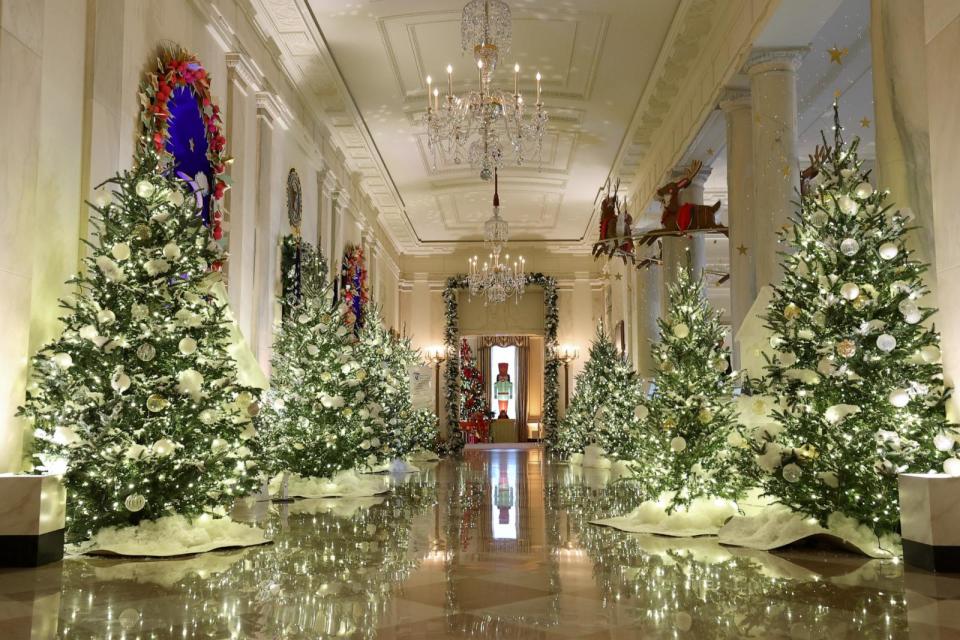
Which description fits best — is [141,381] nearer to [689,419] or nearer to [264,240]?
[689,419]

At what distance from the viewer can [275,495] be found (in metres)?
8.14

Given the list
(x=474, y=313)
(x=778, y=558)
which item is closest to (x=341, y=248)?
(x=474, y=313)

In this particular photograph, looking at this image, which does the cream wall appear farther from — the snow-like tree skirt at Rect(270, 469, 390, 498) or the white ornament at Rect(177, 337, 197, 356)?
the snow-like tree skirt at Rect(270, 469, 390, 498)

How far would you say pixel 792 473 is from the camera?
16.6 feet

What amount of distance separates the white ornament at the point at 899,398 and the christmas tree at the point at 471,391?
21330mm

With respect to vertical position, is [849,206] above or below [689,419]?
above

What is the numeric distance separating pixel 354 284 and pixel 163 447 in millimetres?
9375

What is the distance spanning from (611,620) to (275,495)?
18.2 feet

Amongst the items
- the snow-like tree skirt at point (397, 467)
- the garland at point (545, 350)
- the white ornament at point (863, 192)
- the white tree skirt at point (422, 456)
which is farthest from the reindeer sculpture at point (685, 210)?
the garland at point (545, 350)

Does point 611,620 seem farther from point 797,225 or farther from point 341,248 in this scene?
point 341,248

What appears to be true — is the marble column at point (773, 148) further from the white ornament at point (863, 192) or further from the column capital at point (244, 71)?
the column capital at point (244, 71)

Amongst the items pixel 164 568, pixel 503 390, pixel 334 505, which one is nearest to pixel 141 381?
pixel 164 568

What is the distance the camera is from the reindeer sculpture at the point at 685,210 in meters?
10.7

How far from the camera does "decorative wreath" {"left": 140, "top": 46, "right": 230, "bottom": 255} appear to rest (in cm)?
639
